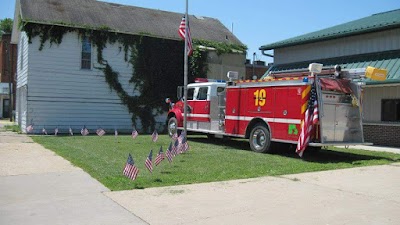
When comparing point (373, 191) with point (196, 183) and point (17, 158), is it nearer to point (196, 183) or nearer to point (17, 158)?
point (196, 183)

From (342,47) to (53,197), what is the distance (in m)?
15.6

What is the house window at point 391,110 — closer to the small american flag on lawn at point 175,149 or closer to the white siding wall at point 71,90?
the small american flag on lawn at point 175,149

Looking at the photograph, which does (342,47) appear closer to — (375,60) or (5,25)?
(375,60)

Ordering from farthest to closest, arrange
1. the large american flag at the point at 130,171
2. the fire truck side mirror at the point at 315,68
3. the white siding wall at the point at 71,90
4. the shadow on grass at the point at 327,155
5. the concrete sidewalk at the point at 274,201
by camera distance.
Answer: the white siding wall at the point at 71,90 < the shadow on grass at the point at 327,155 < the fire truck side mirror at the point at 315,68 < the large american flag at the point at 130,171 < the concrete sidewalk at the point at 274,201

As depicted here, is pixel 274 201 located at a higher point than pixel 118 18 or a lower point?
lower

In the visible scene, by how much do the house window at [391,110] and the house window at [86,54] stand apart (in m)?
14.2

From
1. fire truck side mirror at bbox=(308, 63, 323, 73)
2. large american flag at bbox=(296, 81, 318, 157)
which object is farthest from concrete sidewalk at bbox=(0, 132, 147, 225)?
fire truck side mirror at bbox=(308, 63, 323, 73)

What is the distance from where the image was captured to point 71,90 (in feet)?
68.4

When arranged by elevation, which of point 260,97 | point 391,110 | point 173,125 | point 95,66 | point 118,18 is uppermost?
point 118,18

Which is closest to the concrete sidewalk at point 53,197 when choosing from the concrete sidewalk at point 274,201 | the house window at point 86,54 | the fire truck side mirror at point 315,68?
the concrete sidewalk at point 274,201

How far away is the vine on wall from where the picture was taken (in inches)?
854

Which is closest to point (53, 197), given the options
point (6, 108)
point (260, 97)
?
point (260, 97)

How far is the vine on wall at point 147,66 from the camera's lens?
21688mm

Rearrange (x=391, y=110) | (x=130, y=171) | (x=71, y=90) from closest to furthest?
(x=130, y=171)
(x=391, y=110)
(x=71, y=90)
